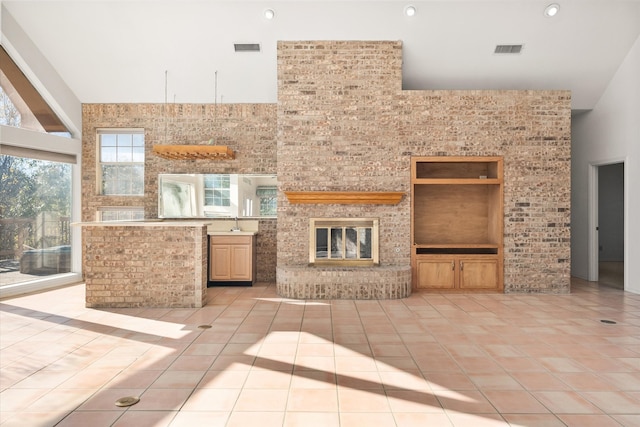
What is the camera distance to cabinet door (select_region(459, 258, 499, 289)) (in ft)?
Result: 21.3

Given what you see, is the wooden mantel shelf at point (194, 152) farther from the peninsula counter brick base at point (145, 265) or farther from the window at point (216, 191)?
the peninsula counter brick base at point (145, 265)

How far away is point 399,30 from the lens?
624 centimetres

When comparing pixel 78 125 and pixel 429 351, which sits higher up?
pixel 78 125

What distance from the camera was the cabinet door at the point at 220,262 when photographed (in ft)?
23.0

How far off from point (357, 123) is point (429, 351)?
12.6 ft

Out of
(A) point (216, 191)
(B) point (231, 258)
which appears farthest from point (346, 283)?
(A) point (216, 191)

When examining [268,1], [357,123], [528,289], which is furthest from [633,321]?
[268,1]

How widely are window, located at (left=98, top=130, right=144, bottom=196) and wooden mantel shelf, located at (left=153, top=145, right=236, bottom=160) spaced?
0.58m

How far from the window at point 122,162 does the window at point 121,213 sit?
0.95 ft

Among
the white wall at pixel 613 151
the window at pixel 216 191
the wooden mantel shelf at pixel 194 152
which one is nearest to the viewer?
the white wall at pixel 613 151

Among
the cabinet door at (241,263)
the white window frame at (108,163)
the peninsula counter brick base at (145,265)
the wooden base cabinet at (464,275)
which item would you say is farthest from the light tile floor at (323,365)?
the white window frame at (108,163)

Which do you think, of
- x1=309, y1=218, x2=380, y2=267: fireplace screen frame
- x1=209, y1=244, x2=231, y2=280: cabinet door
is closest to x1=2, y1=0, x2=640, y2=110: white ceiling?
x1=309, y1=218, x2=380, y2=267: fireplace screen frame

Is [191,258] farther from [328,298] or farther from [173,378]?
[173,378]

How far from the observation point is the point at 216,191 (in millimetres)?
7672
